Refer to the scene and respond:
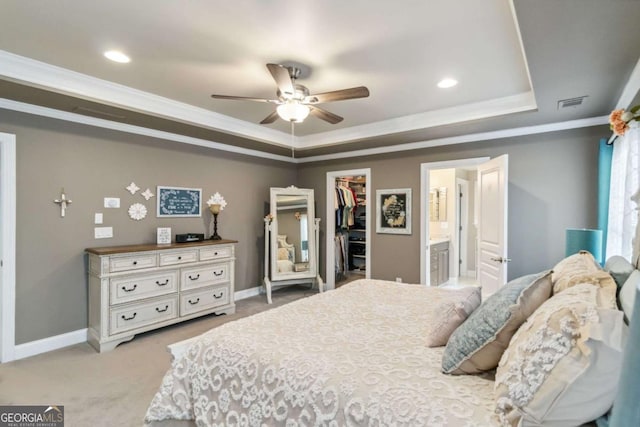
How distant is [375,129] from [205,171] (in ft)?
8.16

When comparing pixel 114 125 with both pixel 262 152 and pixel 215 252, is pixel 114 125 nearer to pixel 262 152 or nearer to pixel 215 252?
pixel 215 252

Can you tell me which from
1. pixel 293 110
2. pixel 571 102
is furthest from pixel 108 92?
pixel 571 102

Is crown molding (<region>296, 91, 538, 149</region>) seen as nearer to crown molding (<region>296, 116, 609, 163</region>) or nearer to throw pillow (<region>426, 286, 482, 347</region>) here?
crown molding (<region>296, 116, 609, 163</region>)

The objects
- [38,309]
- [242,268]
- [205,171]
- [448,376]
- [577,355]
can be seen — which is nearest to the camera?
[577,355]

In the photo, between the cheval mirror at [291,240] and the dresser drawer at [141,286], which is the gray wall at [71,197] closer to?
A: the dresser drawer at [141,286]

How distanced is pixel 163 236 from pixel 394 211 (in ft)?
10.8

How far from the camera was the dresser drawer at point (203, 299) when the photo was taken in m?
3.78

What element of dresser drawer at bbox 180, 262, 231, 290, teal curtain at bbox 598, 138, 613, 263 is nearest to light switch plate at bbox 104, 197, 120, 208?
→ dresser drawer at bbox 180, 262, 231, 290

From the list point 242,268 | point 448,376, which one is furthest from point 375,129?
point 448,376

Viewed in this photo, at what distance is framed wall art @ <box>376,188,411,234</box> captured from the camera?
15.6 ft

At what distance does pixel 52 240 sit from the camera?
125 inches

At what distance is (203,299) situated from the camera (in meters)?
3.97

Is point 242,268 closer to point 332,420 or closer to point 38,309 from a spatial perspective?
point 38,309

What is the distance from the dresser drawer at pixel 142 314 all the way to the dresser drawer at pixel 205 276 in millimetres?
223
